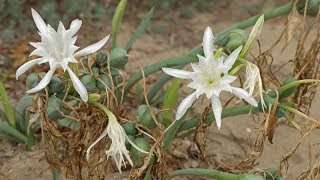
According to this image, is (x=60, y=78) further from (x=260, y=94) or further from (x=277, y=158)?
(x=277, y=158)

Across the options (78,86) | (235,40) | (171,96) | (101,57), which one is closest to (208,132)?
(171,96)

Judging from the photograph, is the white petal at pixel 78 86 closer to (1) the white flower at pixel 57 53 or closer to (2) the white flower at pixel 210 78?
(1) the white flower at pixel 57 53

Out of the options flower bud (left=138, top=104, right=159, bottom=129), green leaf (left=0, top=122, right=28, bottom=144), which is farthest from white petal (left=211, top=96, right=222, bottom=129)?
green leaf (left=0, top=122, right=28, bottom=144)

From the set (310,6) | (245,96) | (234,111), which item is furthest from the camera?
(310,6)

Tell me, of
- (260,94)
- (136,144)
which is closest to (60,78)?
(136,144)

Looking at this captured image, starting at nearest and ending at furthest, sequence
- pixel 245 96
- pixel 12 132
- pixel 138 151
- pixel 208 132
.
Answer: pixel 245 96 < pixel 138 151 < pixel 12 132 < pixel 208 132

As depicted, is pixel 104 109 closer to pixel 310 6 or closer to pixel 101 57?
pixel 101 57

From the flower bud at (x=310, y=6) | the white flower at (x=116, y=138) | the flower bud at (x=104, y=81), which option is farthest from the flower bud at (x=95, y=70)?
the flower bud at (x=310, y=6)

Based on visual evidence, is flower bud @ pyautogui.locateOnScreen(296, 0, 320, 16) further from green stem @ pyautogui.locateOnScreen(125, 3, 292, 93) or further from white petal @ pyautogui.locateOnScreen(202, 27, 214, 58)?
white petal @ pyautogui.locateOnScreen(202, 27, 214, 58)
